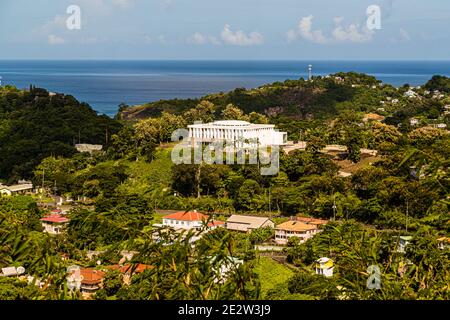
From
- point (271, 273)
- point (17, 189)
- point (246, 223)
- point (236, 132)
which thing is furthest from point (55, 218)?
point (236, 132)

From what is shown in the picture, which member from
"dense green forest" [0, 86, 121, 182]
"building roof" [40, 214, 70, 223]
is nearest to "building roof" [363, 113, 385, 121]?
"dense green forest" [0, 86, 121, 182]

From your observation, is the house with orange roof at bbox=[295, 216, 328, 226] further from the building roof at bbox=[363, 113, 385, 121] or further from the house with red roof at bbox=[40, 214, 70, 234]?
the building roof at bbox=[363, 113, 385, 121]

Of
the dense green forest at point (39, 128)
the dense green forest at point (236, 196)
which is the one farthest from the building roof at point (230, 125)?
the dense green forest at point (39, 128)

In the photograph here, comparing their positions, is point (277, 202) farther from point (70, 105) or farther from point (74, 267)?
point (70, 105)

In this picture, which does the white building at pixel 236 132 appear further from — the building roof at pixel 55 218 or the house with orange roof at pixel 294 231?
the building roof at pixel 55 218

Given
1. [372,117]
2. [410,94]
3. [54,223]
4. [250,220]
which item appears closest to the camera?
[54,223]

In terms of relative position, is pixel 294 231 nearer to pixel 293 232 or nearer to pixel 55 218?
pixel 293 232
